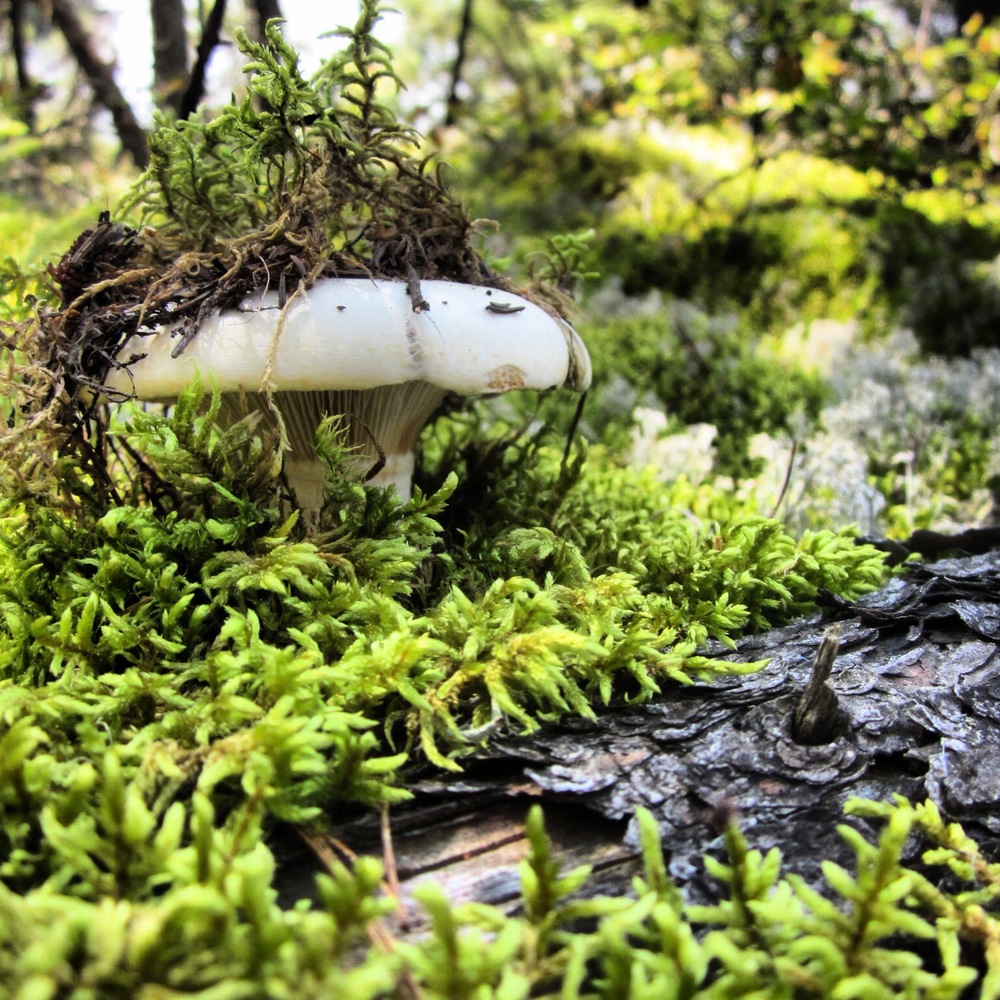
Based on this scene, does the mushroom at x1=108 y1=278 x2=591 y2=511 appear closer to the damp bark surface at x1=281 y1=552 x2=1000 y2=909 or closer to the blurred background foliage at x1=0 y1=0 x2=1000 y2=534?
the blurred background foliage at x1=0 y1=0 x2=1000 y2=534

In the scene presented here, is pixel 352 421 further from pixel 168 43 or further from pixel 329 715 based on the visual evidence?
pixel 168 43

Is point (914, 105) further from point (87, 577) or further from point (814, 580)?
point (87, 577)

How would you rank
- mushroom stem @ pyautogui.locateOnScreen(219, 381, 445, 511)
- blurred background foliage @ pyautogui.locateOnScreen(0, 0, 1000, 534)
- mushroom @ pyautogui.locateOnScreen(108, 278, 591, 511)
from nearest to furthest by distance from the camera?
mushroom @ pyautogui.locateOnScreen(108, 278, 591, 511) < mushroom stem @ pyautogui.locateOnScreen(219, 381, 445, 511) < blurred background foliage @ pyautogui.locateOnScreen(0, 0, 1000, 534)

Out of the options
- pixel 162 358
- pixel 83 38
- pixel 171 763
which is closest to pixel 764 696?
pixel 171 763

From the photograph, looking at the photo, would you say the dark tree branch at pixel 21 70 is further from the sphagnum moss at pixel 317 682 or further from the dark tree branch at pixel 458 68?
the sphagnum moss at pixel 317 682

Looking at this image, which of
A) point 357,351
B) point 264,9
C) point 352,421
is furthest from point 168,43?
point 357,351

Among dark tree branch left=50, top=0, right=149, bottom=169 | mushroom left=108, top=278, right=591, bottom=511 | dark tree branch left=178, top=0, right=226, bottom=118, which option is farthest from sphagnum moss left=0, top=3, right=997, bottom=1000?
dark tree branch left=50, top=0, right=149, bottom=169
